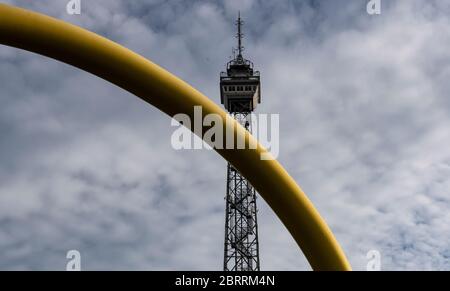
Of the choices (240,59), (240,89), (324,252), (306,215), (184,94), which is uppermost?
(240,59)

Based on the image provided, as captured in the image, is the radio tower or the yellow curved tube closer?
the yellow curved tube

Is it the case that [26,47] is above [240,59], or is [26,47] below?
below

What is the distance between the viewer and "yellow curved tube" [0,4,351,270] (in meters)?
4.41

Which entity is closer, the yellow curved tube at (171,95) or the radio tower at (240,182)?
the yellow curved tube at (171,95)

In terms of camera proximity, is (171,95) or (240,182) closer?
(171,95)

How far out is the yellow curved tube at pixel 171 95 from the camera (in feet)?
14.5

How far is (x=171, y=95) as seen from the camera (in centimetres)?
458

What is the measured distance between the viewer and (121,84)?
460cm

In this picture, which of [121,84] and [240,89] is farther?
[240,89]
